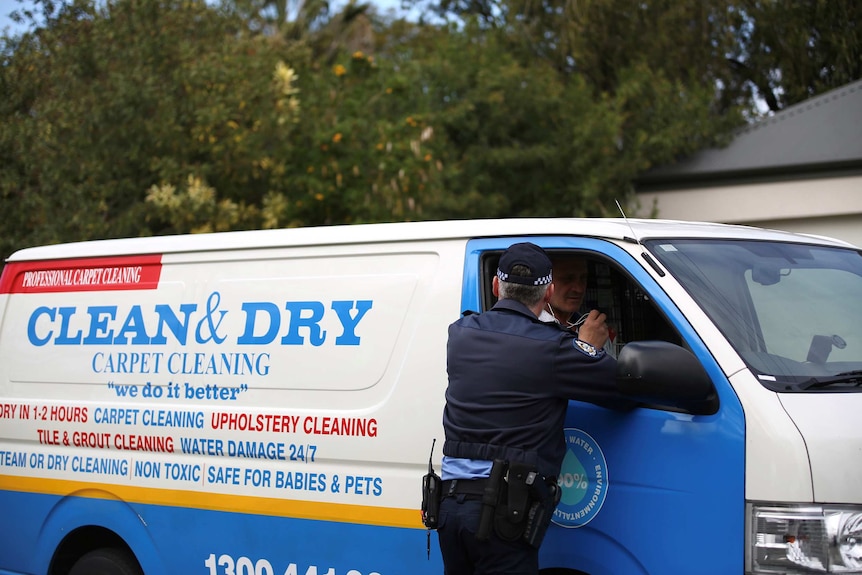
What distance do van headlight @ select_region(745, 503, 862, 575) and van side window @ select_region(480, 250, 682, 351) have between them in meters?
0.86

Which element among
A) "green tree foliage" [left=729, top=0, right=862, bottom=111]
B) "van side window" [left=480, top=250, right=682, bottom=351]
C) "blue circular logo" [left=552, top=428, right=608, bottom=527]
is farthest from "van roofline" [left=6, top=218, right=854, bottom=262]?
"green tree foliage" [left=729, top=0, right=862, bottom=111]

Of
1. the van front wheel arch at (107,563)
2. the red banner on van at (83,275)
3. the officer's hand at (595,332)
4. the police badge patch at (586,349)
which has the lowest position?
the van front wheel arch at (107,563)

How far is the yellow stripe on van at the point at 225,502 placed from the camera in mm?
4152

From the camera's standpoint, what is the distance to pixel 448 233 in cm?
431

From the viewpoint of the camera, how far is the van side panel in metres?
4.21

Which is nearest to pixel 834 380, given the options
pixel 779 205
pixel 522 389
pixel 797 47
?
pixel 522 389

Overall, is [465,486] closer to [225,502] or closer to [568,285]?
[568,285]

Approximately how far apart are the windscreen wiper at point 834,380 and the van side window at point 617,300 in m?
0.58

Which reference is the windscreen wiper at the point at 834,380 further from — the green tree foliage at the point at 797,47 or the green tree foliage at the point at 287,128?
the green tree foliage at the point at 797,47

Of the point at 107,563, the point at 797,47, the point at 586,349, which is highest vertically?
the point at 797,47

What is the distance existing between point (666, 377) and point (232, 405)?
2.18m

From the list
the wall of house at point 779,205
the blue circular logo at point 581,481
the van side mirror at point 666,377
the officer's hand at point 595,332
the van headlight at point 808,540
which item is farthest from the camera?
the wall of house at point 779,205

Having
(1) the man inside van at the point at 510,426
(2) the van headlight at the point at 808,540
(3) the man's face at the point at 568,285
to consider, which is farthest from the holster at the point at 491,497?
(3) the man's face at the point at 568,285

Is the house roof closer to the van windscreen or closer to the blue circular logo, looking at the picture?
the van windscreen
